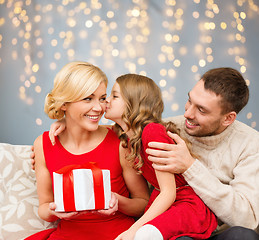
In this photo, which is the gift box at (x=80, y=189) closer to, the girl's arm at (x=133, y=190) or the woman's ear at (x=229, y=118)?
the girl's arm at (x=133, y=190)

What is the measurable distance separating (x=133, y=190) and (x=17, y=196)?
645 millimetres

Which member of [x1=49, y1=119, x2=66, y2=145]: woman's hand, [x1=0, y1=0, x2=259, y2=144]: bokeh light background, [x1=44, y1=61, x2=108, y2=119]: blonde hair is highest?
[x1=0, y1=0, x2=259, y2=144]: bokeh light background

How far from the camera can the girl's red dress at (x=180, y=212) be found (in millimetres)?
1235

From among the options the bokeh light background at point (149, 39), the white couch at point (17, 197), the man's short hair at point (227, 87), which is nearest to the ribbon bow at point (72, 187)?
the white couch at point (17, 197)

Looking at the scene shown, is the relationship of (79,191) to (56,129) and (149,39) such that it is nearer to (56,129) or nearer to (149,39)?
(56,129)

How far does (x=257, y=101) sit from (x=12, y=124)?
234 centimetres

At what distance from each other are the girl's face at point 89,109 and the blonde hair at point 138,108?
0.40 feet

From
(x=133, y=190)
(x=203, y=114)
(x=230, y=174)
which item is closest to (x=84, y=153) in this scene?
(x=133, y=190)

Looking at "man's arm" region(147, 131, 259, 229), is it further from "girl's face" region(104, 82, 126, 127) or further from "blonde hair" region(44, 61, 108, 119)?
"blonde hair" region(44, 61, 108, 119)

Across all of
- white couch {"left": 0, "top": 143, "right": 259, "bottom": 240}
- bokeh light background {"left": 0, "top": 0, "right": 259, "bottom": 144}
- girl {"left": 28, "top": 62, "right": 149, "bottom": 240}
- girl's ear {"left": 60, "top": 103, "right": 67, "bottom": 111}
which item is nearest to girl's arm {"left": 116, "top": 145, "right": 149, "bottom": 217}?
girl {"left": 28, "top": 62, "right": 149, "bottom": 240}

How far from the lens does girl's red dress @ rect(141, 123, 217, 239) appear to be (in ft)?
4.05

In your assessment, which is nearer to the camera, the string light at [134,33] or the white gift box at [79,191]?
the white gift box at [79,191]

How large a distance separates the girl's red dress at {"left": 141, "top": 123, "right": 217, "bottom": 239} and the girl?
0.15 meters

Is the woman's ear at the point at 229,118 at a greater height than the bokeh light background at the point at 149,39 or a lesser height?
lesser
